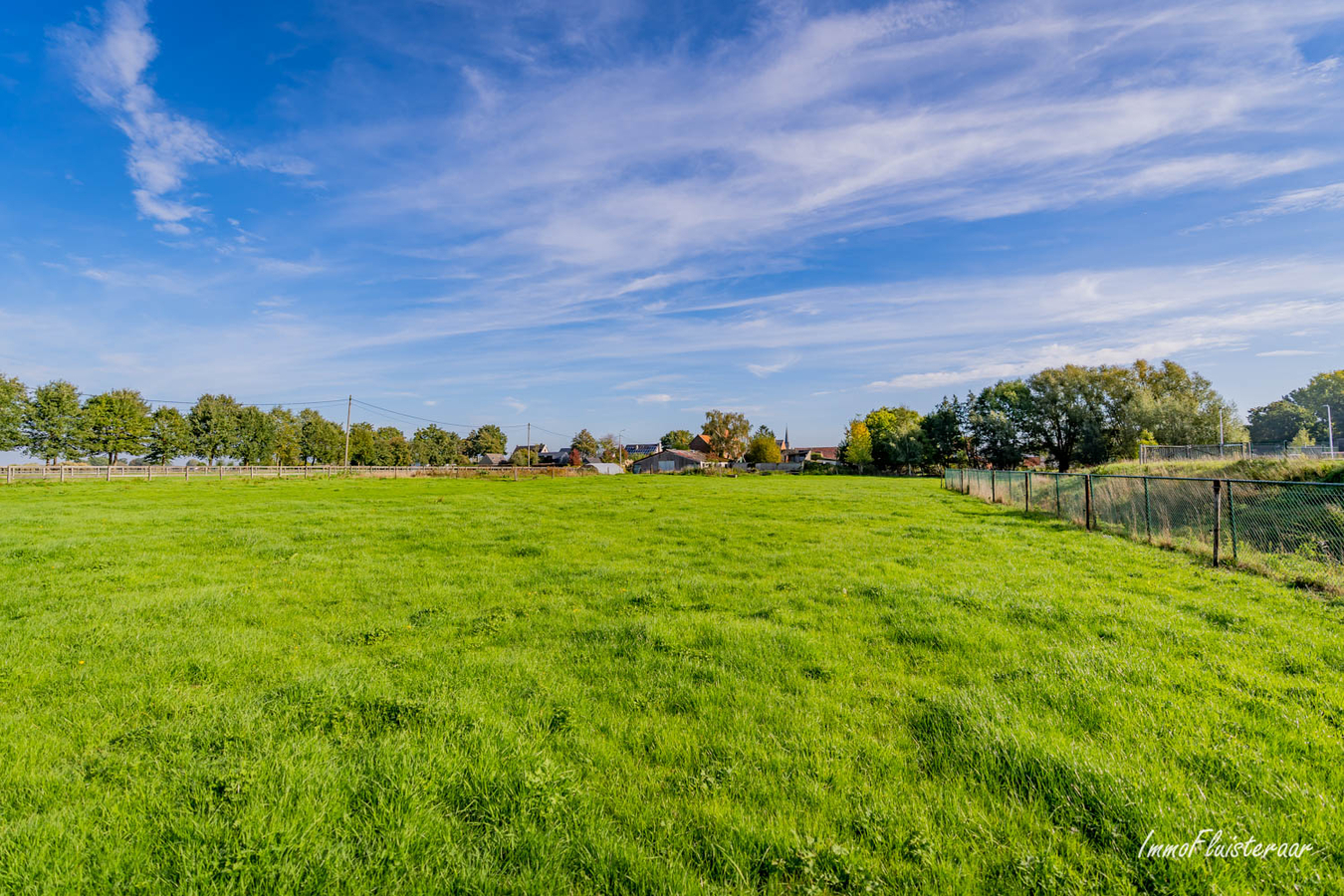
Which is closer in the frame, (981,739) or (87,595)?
(981,739)

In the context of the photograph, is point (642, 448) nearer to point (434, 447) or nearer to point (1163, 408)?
point (434, 447)

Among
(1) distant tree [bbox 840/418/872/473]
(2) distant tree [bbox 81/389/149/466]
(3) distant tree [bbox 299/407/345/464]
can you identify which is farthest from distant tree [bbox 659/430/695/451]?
(2) distant tree [bbox 81/389/149/466]

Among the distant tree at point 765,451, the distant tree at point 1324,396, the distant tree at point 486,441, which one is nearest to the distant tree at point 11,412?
the distant tree at point 486,441

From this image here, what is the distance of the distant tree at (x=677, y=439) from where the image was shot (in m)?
149

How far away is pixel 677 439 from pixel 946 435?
8208cm

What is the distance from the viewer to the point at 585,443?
13662cm

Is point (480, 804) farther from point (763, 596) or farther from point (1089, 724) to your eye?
point (763, 596)

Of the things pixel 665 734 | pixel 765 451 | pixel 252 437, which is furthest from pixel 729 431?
pixel 665 734

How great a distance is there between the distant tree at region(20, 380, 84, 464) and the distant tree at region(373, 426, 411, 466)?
41.5m

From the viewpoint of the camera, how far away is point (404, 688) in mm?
4953

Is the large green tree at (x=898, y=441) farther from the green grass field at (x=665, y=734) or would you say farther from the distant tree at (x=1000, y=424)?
the green grass field at (x=665, y=734)

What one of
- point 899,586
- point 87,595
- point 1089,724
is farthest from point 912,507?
point 87,595

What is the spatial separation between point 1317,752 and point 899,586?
15.9 feet

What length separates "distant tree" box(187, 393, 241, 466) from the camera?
78.3 metres
